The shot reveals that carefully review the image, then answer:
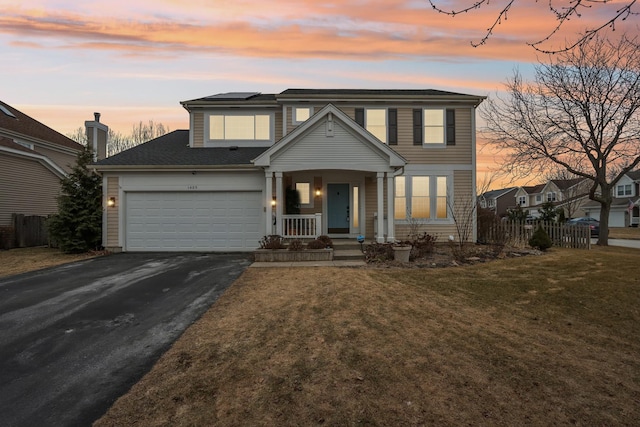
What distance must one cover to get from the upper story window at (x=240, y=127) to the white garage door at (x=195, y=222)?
334 centimetres

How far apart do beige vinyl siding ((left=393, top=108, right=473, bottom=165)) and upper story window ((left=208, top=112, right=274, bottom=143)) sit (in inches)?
233

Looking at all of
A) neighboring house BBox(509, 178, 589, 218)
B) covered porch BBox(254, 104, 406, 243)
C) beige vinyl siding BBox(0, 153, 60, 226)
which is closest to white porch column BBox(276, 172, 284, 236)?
covered porch BBox(254, 104, 406, 243)

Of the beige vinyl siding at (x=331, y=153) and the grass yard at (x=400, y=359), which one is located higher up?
the beige vinyl siding at (x=331, y=153)

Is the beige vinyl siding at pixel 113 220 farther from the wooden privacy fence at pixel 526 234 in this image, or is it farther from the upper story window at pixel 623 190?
the upper story window at pixel 623 190

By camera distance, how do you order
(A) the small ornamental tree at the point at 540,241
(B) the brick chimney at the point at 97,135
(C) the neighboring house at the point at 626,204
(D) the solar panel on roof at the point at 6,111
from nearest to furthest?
(A) the small ornamental tree at the point at 540,241
(D) the solar panel on roof at the point at 6,111
(B) the brick chimney at the point at 97,135
(C) the neighboring house at the point at 626,204

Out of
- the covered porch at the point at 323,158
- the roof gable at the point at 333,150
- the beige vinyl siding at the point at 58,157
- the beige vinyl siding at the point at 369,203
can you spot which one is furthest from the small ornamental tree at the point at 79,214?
the beige vinyl siding at the point at 58,157

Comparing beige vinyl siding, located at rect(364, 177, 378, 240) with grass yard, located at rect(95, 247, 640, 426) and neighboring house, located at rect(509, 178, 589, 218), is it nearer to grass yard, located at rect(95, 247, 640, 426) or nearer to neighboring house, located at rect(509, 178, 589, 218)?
grass yard, located at rect(95, 247, 640, 426)

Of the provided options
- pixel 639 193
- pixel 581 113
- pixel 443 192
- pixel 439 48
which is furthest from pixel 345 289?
pixel 639 193

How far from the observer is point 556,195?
51.2 metres

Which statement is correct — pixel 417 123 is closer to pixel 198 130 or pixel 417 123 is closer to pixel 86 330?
pixel 198 130

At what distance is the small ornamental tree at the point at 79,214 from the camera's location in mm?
12844

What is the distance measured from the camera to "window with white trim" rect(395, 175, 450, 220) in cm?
1421

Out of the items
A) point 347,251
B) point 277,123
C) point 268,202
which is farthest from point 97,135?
point 347,251

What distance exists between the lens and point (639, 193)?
3988cm
